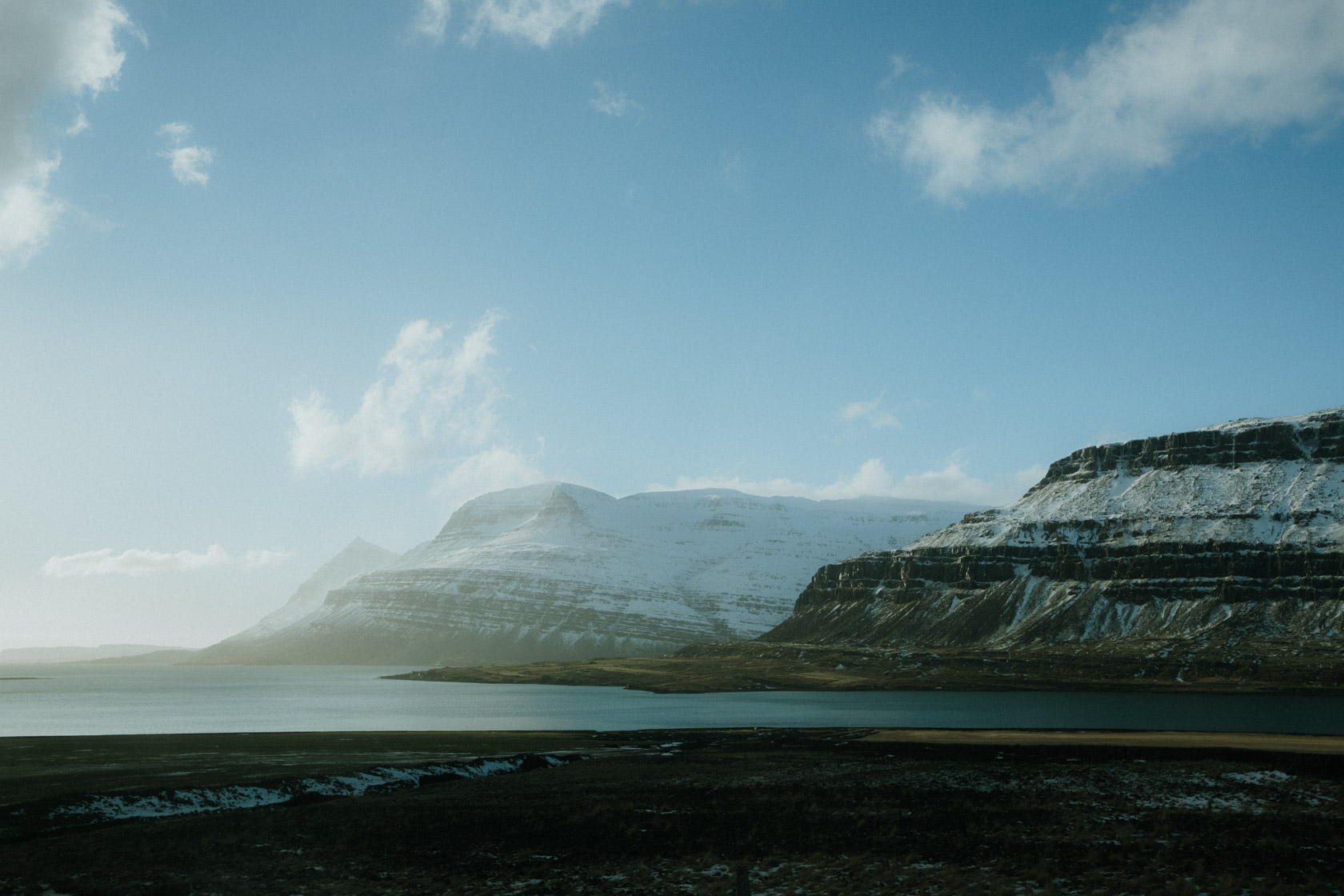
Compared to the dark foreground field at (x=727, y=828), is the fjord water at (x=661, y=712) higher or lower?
lower

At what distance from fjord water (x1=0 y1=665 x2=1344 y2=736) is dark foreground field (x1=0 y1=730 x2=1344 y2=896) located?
4682 centimetres

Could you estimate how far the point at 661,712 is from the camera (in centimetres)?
14300

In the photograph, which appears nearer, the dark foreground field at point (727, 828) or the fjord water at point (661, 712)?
the dark foreground field at point (727, 828)

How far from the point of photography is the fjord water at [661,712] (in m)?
110

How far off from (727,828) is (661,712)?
108 metres

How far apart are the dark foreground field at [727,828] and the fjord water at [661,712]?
46.8 meters

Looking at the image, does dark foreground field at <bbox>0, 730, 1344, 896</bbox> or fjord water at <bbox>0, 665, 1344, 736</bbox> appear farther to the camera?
fjord water at <bbox>0, 665, 1344, 736</bbox>

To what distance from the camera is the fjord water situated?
10956 cm

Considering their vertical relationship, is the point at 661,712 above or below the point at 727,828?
below

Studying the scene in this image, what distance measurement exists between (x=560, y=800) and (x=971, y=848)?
21.2 m

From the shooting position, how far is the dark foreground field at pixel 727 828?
95.6ft

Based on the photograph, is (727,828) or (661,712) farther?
(661,712)

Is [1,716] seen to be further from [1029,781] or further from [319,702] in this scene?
[1029,781]

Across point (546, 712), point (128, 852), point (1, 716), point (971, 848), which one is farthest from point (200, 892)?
point (1, 716)
